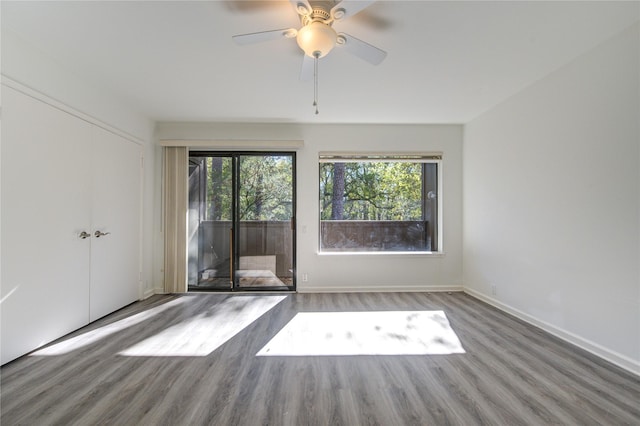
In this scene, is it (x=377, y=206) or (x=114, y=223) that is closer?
(x=114, y=223)

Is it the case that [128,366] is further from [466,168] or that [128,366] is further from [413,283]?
[466,168]

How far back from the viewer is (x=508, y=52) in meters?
2.18

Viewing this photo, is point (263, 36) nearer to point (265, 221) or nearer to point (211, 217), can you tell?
point (265, 221)

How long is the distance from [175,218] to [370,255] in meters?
2.92

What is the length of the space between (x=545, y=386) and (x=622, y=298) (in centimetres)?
96

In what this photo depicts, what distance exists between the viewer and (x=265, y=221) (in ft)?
13.1

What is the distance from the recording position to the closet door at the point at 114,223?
2820 mm

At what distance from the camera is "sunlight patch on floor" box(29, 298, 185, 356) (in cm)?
220

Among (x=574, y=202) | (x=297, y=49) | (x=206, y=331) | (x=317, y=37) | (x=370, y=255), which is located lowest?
(x=206, y=331)

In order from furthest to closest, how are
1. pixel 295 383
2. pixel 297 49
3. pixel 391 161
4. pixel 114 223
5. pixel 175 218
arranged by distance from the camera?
pixel 391 161
pixel 175 218
pixel 114 223
pixel 297 49
pixel 295 383

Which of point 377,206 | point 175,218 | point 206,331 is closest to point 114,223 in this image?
point 175,218

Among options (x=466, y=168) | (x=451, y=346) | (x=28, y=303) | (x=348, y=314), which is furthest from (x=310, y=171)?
(x=28, y=303)

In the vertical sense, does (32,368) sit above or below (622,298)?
below

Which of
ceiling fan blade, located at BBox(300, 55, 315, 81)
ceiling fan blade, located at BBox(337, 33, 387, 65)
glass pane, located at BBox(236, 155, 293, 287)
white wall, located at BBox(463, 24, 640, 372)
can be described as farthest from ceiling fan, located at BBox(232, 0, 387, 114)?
glass pane, located at BBox(236, 155, 293, 287)
